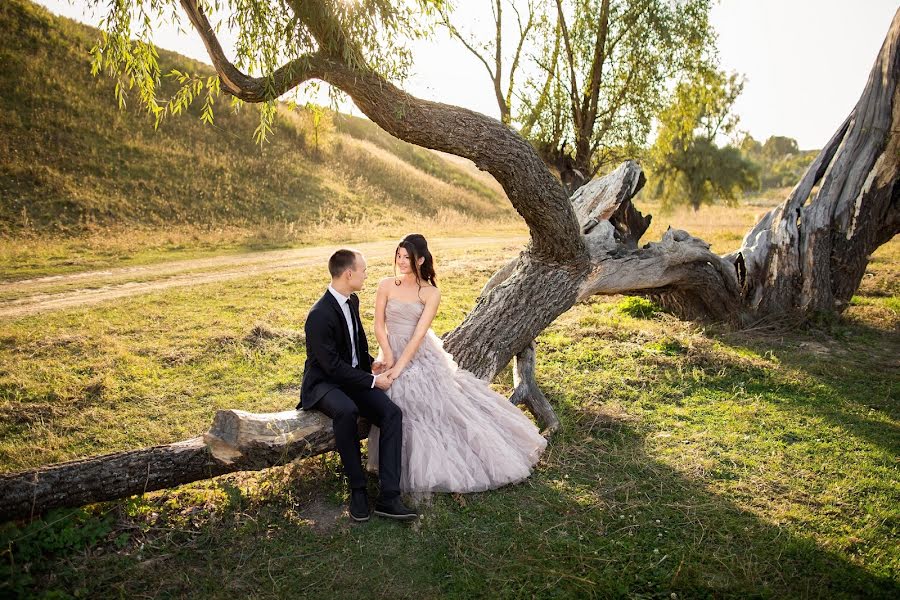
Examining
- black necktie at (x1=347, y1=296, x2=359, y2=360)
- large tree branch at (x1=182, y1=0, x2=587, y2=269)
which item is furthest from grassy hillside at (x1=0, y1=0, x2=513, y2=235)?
black necktie at (x1=347, y1=296, x2=359, y2=360)

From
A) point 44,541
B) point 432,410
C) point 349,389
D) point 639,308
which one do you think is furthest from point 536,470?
point 639,308

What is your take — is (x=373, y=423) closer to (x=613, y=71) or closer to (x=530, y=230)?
(x=530, y=230)

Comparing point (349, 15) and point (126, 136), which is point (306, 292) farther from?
point (126, 136)

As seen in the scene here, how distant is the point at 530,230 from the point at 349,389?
3302 mm

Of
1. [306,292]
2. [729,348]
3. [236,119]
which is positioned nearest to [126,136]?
[236,119]

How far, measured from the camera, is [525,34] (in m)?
14.8

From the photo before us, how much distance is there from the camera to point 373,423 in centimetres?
493

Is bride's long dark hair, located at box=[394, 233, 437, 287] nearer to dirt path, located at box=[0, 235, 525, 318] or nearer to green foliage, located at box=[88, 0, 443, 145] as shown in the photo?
green foliage, located at box=[88, 0, 443, 145]

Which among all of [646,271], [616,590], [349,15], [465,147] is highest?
[349,15]

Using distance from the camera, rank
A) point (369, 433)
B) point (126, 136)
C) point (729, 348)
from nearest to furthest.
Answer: point (369, 433) < point (729, 348) < point (126, 136)

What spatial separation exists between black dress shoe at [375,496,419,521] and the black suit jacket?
96 cm

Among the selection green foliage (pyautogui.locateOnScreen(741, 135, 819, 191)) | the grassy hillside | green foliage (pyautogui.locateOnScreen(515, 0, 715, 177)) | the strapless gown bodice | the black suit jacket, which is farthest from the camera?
green foliage (pyautogui.locateOnScreen(741, 135, 819, 191))

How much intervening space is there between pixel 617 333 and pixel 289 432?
20.4ft

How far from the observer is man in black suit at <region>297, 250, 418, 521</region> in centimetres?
Result: 465
